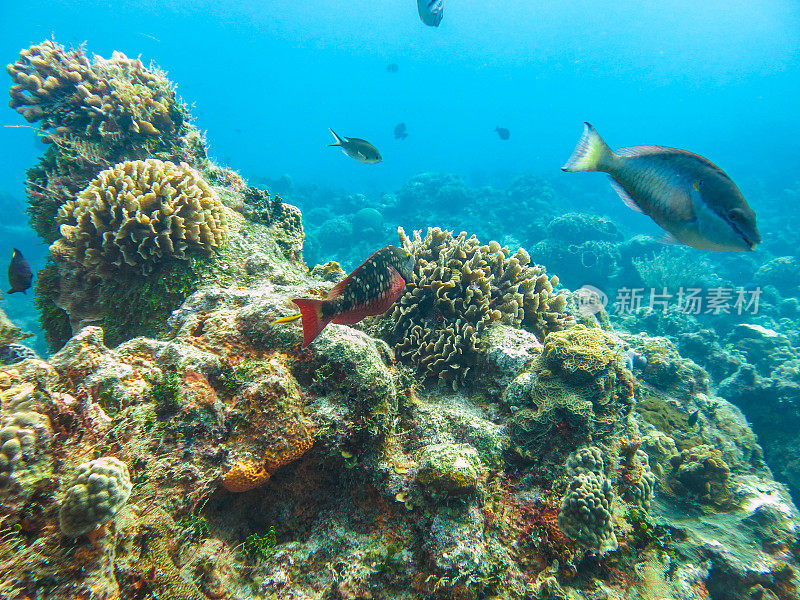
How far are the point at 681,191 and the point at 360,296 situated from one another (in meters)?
1.98

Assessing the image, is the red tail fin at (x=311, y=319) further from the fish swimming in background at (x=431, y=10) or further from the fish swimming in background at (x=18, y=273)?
the fish swimming in background at (x=431, y=10)

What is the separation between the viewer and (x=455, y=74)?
121375 millimetres

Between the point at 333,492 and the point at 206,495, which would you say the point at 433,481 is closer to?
the point at 333,492

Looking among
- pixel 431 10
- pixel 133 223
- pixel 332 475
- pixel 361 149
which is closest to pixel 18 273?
pixel 133 223

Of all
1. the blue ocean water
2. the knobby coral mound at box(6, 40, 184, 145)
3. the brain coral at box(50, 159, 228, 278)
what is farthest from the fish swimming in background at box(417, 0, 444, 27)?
the blue ocean water

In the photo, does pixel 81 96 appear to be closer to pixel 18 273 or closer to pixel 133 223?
pixel 18 273

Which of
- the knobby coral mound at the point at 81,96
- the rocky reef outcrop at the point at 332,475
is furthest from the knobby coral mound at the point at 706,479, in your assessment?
the knobby coral mound at the point at 81,96

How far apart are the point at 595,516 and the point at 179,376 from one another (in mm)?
2919

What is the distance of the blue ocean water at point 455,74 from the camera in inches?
3351

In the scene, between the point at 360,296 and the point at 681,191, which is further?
the point at 360,296

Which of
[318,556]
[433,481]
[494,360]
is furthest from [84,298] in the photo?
[494,360]

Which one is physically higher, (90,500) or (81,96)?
(81,96)

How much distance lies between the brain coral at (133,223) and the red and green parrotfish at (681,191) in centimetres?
415

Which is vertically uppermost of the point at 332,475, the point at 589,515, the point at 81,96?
the point at 81,96
